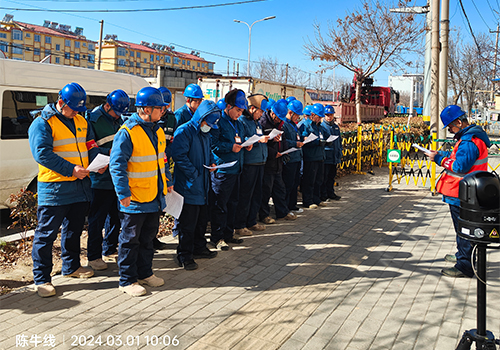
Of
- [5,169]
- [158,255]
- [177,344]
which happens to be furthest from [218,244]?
[5,169]

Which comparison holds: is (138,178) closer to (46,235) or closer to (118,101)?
(46,235)

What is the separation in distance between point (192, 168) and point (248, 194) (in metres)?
1.68

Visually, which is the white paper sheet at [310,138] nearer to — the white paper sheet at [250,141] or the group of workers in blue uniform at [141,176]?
the group of workers in blue uniform at [141,176]

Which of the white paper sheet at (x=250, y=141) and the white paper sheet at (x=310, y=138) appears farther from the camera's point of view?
the white paper sheet at (x=310, y=138)

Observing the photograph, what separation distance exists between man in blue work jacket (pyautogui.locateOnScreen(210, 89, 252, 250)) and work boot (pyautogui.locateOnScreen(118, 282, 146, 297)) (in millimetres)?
1631

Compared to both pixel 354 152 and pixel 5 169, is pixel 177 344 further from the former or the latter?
pixel 354 152

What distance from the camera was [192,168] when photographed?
15.9 feet

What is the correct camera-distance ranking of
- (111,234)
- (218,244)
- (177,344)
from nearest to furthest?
(177,344)
(111,234)
(218,244)

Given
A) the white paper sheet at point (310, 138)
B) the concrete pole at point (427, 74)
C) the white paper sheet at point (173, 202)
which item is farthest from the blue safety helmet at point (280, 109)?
the concrete pole at point (427, 74)

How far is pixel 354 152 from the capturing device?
12.7m

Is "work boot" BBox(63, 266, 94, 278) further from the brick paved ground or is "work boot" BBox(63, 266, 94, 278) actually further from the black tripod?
the black tripod

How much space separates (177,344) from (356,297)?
1.92 meters

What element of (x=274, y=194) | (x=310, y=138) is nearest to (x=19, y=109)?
(x=274, y=194)

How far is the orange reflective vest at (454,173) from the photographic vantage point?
484 cm
